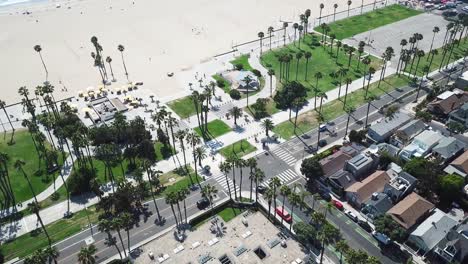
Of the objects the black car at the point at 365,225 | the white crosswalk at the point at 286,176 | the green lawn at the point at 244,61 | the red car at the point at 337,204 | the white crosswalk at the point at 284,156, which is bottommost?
the black car at the point at 365,225

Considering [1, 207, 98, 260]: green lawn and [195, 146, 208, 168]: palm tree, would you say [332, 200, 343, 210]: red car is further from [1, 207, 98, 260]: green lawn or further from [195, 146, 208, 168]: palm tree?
[1, 207, 98, 260]: green lawn

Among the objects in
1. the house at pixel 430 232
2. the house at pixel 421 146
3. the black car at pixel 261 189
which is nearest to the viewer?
the house at pixel 430 232

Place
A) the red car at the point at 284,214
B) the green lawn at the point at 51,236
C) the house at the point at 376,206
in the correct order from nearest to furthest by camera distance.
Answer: the green lawn at the point at 51,236 → the red car at the point at 284,214 → the house at the point at 376,206

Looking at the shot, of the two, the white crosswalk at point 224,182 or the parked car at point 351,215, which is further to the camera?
the white crosswalk at point 224,182

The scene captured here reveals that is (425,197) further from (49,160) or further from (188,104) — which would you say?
(49,160)

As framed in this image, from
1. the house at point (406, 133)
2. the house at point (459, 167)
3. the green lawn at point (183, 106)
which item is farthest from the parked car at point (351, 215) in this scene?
the green lawn at point (183, 106)

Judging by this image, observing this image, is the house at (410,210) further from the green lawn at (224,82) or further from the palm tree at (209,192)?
the green lawn at (224,82)

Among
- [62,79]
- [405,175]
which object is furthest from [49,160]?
[405,175]

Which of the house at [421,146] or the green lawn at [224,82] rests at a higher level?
the green lawn at [224,82]
